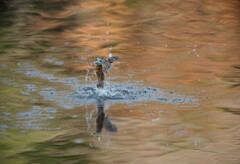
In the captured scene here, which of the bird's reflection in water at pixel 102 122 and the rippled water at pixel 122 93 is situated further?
the bird's reflection in water at pixel 102 122

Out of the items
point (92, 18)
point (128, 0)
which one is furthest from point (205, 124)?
point (128, 0)

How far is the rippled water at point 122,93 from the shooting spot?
211 inches

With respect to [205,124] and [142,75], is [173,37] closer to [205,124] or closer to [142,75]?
[142,75]

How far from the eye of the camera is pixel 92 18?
1636cm

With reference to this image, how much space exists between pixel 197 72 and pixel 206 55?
174cm

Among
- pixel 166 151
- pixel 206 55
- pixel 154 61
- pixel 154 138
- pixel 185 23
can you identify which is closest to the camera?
pixel 166 151

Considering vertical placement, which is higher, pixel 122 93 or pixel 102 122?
pixel 122 93

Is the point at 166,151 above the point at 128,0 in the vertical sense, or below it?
below

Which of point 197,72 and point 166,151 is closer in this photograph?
point 166,151

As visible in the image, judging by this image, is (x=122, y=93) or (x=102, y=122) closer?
(x=102, y=122)

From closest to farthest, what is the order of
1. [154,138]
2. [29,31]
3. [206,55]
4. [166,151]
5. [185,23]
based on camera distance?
[166,151] < [154,138] < [206,55] < [29,31] < [185,23]

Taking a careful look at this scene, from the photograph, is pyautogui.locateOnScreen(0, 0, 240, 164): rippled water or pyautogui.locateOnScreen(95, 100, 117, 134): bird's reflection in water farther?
pyautogui.locateOnScreen(95, 100, 117, 134): bird's reflection in water

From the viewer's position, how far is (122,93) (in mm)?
7574

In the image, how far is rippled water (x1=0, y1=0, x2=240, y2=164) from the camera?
5363mm
